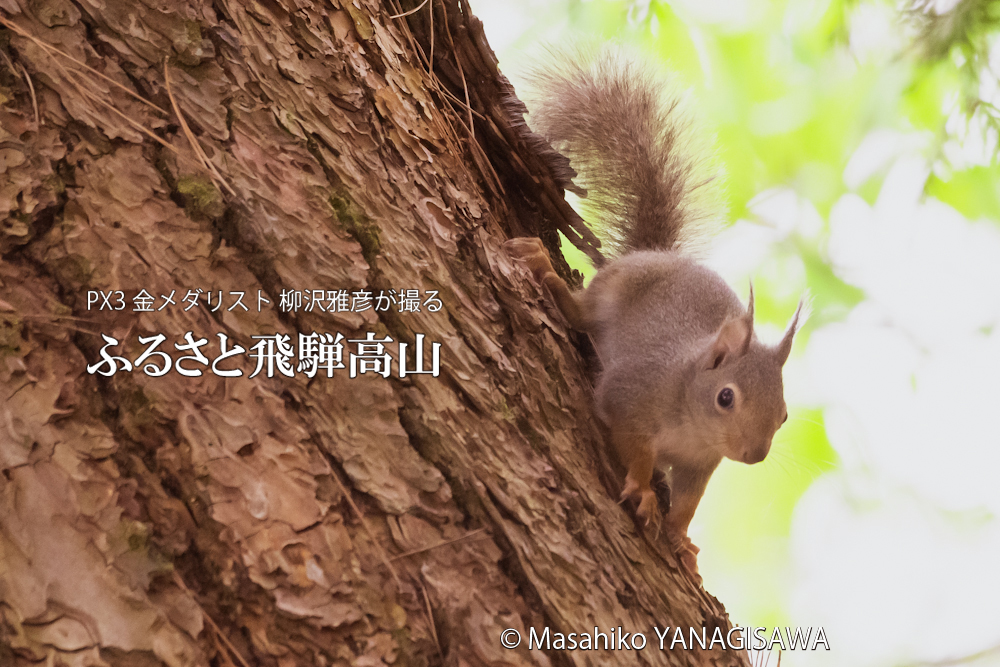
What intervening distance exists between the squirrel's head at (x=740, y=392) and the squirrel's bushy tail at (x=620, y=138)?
75 centimetres

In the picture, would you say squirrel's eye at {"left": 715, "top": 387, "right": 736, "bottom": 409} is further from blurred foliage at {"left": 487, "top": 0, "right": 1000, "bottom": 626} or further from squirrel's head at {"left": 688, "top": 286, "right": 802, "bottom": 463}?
blurred foliage at {"left": 487, "top": 0, "right": 1000, "bottom": 626}

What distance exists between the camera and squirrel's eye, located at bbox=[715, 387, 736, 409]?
80.2 inches

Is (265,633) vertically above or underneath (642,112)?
underneath

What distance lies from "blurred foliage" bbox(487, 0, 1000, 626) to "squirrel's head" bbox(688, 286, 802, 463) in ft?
2.04

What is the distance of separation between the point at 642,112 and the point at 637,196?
11.7 inches

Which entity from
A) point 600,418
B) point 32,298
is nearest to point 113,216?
point 32,298

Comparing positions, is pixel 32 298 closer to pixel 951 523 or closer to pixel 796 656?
pixel 796 656

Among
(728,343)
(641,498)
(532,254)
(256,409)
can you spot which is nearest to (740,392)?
(728,343)

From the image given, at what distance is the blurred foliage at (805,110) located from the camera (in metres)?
2.65

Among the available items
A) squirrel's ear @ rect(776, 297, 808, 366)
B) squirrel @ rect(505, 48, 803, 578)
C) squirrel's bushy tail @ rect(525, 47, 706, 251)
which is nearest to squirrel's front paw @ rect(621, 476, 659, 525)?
squirrel @ rect(505, 48, 803, 578)

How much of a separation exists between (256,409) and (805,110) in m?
2.47

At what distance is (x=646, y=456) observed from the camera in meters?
1.94

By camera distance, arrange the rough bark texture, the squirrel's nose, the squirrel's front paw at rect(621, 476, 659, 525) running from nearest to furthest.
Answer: the rough bark texture
the squirrel's front paw at rect(621, 476, 659, 525)
the squirrel's nose

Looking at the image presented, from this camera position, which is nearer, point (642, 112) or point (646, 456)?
point (646, 456)
